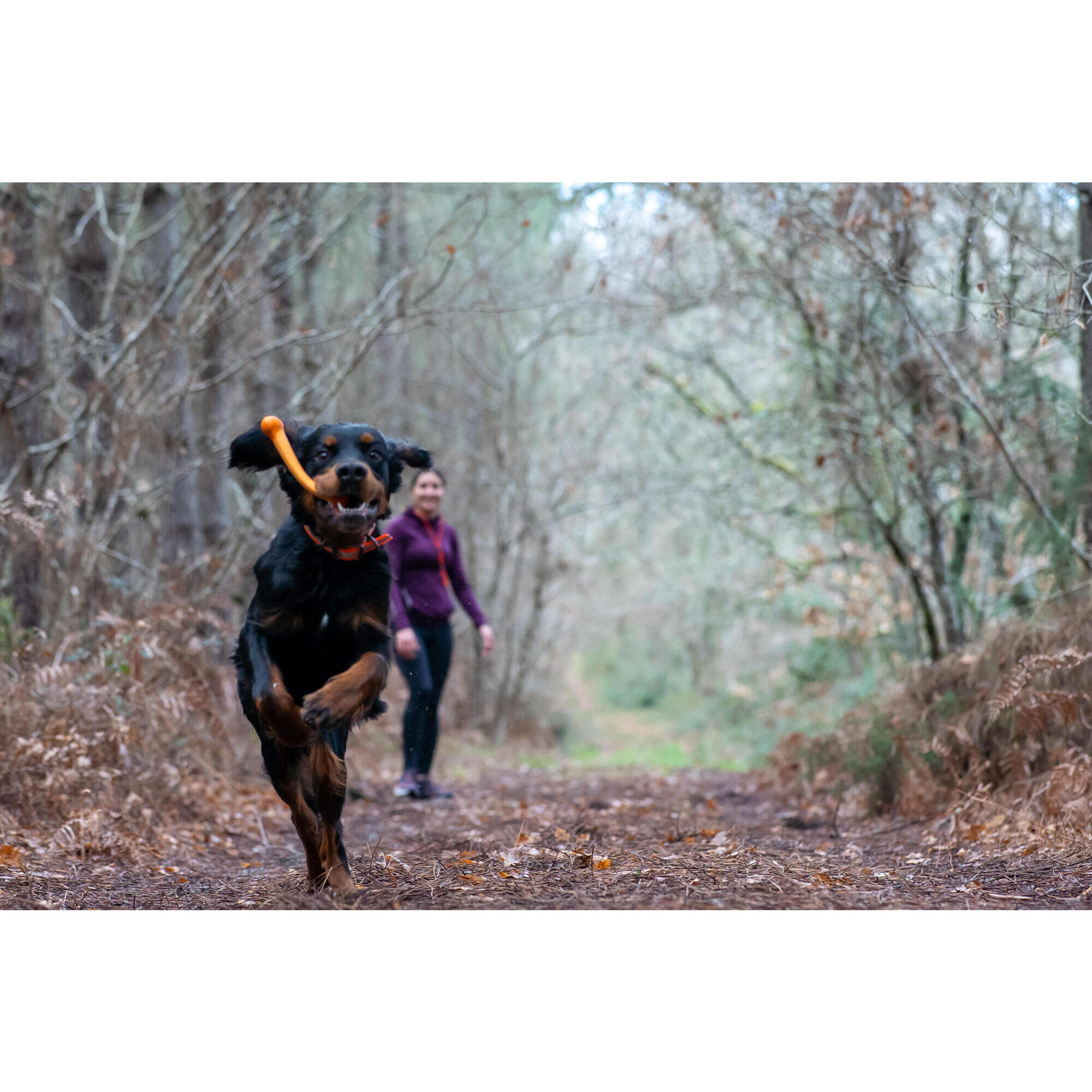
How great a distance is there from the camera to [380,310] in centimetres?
741

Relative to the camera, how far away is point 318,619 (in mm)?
3725

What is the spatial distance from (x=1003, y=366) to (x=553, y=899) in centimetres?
502

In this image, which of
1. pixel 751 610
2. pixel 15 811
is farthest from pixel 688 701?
pixel 15 811

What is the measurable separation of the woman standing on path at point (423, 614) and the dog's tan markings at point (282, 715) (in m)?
2.53

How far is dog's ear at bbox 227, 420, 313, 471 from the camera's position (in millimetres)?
3855

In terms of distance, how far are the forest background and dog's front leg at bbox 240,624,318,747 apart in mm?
1667

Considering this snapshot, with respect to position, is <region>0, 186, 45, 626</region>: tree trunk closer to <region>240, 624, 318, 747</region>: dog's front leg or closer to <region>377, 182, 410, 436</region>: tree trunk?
<region>377, 182, 410, 436</region>: tree trunk

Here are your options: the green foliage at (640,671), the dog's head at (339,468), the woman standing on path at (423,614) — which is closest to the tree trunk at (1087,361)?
the dog's head at (339,468)

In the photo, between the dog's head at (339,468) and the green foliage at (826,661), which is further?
the green foliage at (826,661)

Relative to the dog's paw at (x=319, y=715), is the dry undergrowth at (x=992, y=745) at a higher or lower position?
lower

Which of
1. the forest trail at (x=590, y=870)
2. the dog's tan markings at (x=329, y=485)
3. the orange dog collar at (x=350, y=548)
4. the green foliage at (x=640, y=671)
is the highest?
the dog's tan markings at (x=329, y=485)

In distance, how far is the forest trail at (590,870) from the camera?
3482 millimetres

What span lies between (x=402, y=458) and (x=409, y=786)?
294 cm

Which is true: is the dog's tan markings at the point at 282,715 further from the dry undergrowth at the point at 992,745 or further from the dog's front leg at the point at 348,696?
the dry undergrowth at the point at 992,745
